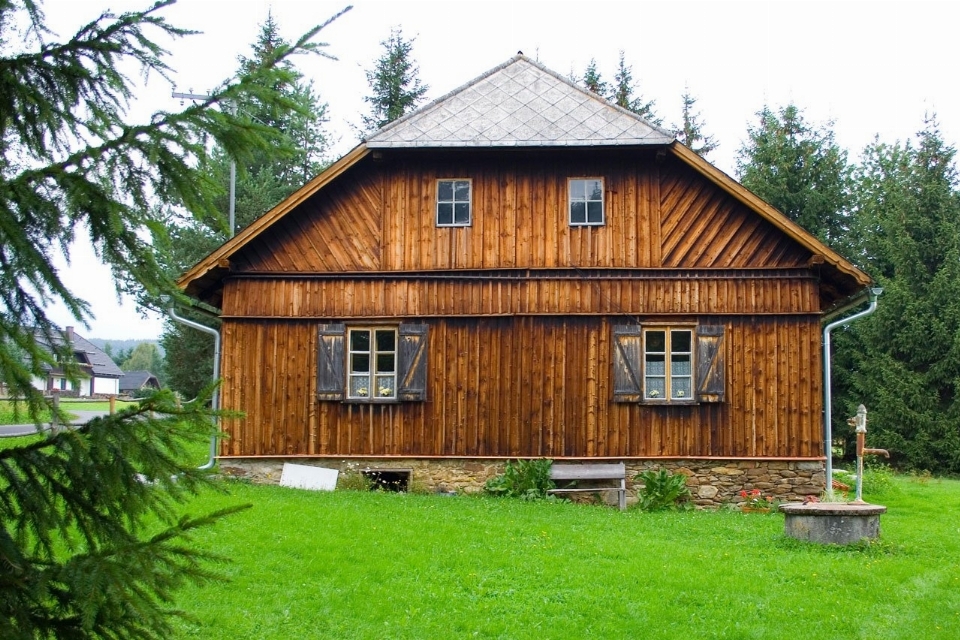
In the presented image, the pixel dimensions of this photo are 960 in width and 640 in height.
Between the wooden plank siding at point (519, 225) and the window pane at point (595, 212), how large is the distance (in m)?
0.12

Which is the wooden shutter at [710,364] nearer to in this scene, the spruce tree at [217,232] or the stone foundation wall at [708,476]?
the stone foundation wall at [708,476]

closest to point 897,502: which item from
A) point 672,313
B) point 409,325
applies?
point 672,313

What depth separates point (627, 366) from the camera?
50.8 feet

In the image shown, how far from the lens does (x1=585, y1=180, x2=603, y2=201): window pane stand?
15875 mm

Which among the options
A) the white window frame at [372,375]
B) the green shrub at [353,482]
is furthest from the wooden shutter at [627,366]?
the green shrub at [353,482]

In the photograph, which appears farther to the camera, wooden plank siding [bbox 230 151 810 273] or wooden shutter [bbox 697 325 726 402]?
Answer: wooden plank siding [bbox 230 151 810 273]

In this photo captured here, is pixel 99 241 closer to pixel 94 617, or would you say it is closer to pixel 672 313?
pixel 94 617

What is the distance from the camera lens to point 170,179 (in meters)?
3.58

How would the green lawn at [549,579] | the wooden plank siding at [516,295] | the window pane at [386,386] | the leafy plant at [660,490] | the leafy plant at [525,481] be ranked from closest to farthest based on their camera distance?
1. the green lawn at [549,579]
2. the leafy plant at [660,490]
3. the leafy plant at [525,481]
4. the wooden plank siding at [516,295]
5. the window pane at [386,386]

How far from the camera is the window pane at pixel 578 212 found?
15.9 metres

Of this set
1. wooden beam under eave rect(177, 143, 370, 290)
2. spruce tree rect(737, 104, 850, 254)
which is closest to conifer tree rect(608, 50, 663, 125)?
spruce tree rect(737, 104, 850, 254)

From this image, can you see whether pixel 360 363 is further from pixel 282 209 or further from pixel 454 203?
pixel 454 203

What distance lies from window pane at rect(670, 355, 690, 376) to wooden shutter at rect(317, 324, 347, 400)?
5.62 m

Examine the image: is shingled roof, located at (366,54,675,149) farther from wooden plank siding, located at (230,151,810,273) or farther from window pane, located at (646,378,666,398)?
window pane, located at (646,378,666,398)
